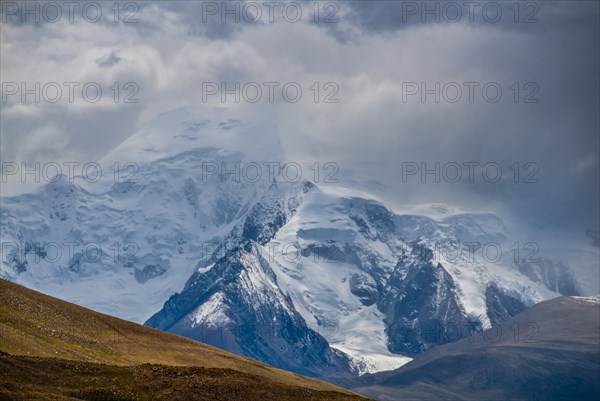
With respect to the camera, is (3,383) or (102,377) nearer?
(3,383)

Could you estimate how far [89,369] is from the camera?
164250mm

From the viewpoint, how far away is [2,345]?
16575cm

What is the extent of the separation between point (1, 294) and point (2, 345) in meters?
28.7

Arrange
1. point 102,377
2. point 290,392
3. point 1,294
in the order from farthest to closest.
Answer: point 1,294
point 290,392
point 102,377

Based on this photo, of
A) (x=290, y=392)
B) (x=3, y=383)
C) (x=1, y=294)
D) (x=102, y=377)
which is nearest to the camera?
(x=3, y=383)

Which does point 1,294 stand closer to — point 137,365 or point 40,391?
point 137,365

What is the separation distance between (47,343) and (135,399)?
83.3ft

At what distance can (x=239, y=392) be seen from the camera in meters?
170

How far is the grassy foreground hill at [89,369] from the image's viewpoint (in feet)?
509

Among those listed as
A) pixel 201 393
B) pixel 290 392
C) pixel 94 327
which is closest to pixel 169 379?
pixel 201 393

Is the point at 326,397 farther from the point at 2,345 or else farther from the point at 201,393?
the point at 2,345

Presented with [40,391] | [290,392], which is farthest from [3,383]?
[290,392]

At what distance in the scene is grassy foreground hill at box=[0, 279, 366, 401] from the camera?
509 ft

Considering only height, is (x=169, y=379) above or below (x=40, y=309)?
below
